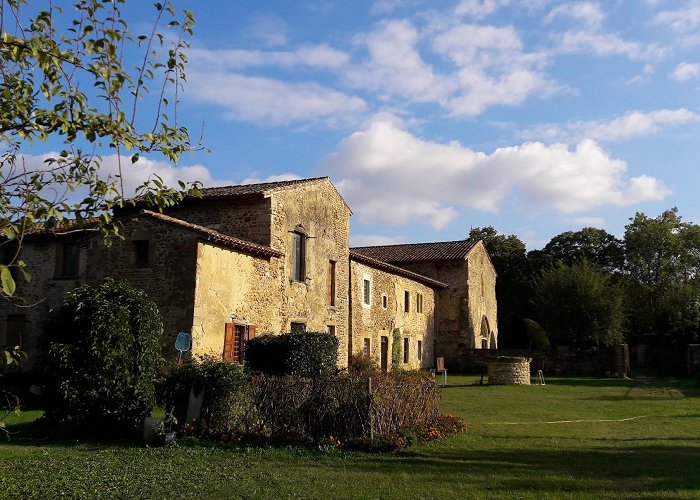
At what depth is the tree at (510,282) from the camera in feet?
162

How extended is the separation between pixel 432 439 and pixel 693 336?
2830 cm

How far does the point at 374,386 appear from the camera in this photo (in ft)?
35.4

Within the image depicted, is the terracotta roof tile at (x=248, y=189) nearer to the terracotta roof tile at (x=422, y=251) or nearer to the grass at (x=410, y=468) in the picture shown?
the grass at (x=410, y=468)

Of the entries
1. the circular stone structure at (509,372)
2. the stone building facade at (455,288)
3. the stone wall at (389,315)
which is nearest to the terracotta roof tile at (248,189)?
the stone wall at (389,315)

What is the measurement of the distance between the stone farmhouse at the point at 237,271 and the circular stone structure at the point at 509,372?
6.04 m

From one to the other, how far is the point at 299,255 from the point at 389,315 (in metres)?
9.90

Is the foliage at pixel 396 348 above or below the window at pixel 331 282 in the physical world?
below

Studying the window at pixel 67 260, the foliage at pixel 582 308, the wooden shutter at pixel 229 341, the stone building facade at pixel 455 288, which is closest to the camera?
the wooden shutter at pixel 229 341

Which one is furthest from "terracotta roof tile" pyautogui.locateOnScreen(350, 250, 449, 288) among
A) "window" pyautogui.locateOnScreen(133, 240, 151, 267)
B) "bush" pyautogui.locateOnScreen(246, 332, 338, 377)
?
"window" pyautogui.locateOnScreen(133, 240, 151, 267)

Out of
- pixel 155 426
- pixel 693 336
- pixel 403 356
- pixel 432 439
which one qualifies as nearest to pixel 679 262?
pixel 693 336

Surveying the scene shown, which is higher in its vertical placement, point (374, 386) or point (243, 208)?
point (243, 208)

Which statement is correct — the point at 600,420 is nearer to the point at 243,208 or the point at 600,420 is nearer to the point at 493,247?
the point at 243,208

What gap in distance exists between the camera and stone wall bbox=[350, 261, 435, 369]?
26984 mm

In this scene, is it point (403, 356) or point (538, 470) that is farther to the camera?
point (403, 356)
